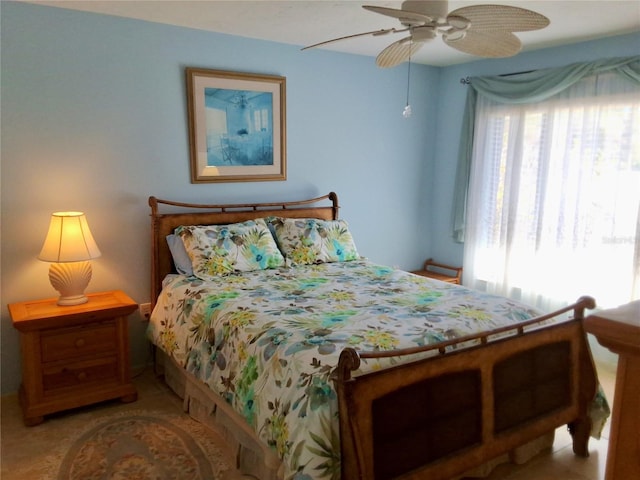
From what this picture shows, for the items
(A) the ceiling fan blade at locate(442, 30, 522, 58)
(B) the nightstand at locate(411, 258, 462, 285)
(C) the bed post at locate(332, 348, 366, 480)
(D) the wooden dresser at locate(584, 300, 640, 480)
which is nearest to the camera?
(D) the wooden dresser at locate(584, 300, 640, 480)

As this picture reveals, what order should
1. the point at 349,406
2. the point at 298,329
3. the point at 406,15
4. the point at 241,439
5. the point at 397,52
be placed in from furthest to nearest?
1. the point at 397,52
2. the point at 241,439
3. the point at 298,329
4. the point at 406,15
5. the point at 349,406

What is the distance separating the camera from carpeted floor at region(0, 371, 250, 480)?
238cm

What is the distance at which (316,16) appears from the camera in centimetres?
312

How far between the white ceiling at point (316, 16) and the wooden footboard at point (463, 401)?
1773 mm

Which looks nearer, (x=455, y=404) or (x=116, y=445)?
(x=455, y=404)

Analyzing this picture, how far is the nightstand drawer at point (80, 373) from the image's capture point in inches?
111

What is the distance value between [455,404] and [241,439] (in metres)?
1.04

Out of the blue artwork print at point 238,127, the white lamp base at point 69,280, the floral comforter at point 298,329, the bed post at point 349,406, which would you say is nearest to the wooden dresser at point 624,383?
the bed post at point 349,406

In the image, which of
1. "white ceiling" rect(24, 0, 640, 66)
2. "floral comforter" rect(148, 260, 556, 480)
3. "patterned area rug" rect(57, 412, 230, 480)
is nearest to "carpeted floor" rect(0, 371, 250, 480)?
"patterned area rug" rect(57, 412, 230, 480)

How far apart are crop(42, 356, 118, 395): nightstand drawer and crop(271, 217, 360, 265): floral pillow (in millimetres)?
1342

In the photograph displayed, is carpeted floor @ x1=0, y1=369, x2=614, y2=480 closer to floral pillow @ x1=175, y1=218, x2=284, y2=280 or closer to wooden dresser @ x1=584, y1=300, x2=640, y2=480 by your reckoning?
floral pillow @ x1=175, y1=218, x2=284, y2=280

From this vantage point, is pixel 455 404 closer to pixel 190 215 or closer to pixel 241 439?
pixel 241 439

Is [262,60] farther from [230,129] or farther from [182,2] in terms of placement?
[182,2]

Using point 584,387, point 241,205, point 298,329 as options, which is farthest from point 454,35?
point 241,205
